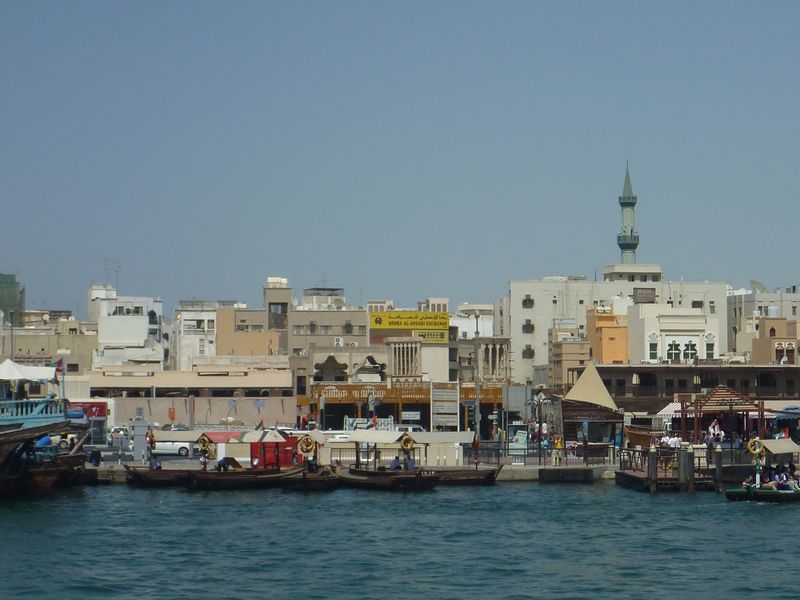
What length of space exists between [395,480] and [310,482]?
3733mm

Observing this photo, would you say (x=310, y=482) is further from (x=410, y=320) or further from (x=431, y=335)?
(x=410, y=320)

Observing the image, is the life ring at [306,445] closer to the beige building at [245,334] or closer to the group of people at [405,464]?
the group of people at [405,464]

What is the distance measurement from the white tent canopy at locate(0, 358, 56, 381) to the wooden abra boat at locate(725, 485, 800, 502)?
32.2 metres

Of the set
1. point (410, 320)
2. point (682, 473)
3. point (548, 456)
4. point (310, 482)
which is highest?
point (410, 320)

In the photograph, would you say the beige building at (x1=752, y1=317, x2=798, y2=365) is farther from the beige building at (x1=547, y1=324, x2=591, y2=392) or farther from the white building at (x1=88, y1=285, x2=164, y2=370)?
the white building at (x1=88, y1=285, x2=164, y2=370)

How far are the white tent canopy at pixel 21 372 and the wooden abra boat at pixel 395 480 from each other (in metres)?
16.1

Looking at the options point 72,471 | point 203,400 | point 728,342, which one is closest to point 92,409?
point 203,400

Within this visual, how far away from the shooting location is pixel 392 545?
53.2 meters

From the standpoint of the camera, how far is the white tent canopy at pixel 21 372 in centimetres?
7081

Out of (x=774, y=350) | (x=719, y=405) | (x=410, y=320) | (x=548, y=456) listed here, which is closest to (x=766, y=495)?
(x=719, y=405)

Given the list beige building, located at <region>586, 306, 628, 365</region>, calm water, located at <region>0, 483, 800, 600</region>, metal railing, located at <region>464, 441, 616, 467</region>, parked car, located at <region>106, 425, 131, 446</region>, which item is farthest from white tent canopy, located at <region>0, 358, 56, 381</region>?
beige building, located at <region>586, 306, 628, 365</region>

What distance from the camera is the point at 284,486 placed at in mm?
68625

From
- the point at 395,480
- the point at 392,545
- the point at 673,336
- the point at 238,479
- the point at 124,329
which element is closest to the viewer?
the point at 392,545

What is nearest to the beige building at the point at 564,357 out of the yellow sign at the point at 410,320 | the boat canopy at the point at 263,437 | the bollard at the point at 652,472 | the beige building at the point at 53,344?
the yellow sign at the point at 410,320
